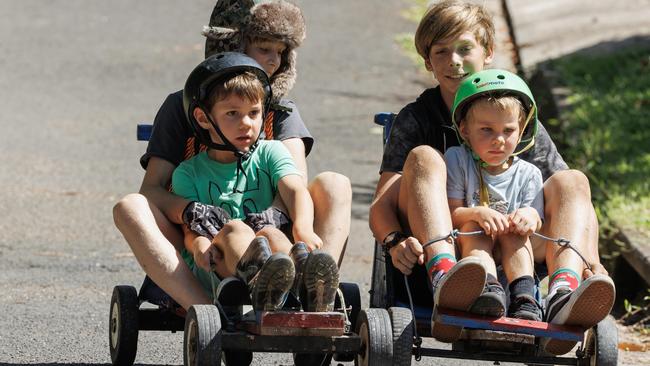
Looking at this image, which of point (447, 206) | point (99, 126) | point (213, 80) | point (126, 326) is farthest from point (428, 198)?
point (99, 126)

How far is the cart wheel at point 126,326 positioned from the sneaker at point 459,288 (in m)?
1.26

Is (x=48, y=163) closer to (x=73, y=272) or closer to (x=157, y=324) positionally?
(x=73, y=272)

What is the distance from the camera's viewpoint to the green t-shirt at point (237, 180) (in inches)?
204

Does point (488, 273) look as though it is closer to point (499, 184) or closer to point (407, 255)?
point (407, 255)

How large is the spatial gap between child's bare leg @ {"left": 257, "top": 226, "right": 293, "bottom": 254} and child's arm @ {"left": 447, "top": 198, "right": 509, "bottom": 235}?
2.09 ft

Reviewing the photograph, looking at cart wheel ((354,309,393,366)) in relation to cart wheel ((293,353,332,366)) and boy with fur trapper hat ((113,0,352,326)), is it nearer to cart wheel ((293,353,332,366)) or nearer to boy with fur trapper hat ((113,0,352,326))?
boy with fur trapper hat ((113,0,352,326))

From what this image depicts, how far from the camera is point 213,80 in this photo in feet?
16.7

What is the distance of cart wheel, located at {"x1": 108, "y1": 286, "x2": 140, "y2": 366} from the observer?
206 inches

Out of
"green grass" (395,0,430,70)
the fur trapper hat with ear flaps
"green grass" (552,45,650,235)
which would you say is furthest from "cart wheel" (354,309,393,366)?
"green grass" (395,0,430,70)

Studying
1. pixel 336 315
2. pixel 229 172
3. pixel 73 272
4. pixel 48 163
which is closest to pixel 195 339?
pixel 336 315

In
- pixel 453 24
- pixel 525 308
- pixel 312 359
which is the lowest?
pixel 312 359

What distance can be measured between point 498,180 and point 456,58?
0.58 meters

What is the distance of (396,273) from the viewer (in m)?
5.16

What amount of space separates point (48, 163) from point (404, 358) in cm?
592
